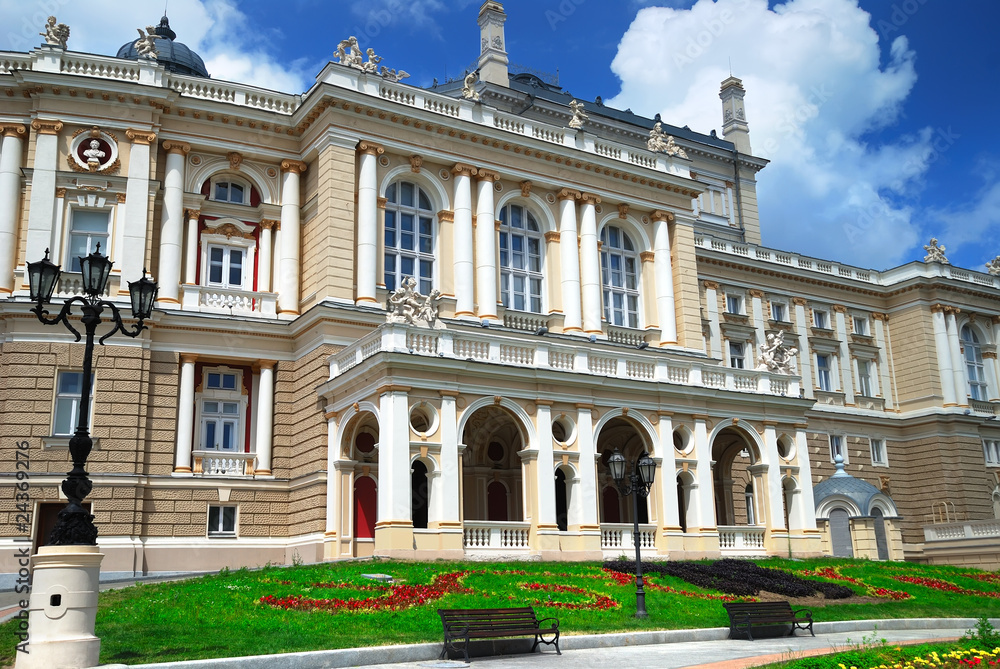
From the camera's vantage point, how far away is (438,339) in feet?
111

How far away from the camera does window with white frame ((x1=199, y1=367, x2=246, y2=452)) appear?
40.1 m

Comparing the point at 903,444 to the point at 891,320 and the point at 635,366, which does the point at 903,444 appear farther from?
the point at 635,366

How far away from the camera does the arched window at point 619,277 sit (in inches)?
1914

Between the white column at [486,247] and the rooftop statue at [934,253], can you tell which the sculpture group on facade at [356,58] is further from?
the rooftop statue at [934,253]

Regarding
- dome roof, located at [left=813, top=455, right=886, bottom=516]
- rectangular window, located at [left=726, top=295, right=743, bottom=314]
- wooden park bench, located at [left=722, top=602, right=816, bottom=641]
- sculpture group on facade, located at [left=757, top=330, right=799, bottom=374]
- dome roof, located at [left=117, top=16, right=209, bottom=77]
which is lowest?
wooden park bench, located at [left=722, top=602, right=816, bottom=641]

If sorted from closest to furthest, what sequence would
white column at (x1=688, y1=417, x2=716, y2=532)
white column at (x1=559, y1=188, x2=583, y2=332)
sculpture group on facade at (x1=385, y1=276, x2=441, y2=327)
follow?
1. sculpture group on facade at (x1=385, y1=276, x2=441, y2=327)
2. white column at (x1=688, y1=417, x2=716, y2=532)
3. white column at (x1=559, y1=188, x2=583, y2=332)

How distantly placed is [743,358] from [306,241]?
102 feet

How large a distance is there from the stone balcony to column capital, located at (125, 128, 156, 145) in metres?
12.2

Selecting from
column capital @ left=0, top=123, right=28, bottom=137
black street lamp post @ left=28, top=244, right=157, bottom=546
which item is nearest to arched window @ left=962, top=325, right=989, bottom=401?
column capital @ left=0, top=123, right=28, bottom=137

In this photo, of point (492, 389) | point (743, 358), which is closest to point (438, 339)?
point (492, 389)

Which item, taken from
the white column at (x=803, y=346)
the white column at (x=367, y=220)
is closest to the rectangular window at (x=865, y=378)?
the white column at (x=803, y=346)

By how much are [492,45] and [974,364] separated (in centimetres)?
3902

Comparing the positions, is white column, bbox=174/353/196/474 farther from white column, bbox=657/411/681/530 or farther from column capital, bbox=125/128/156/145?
white column, bbox=657/411/681/530

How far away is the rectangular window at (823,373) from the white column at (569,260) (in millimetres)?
25065
